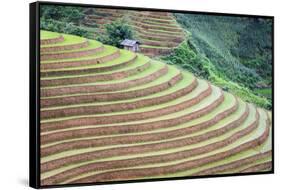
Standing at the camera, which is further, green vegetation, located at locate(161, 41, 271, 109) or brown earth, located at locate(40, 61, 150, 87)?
green vegetation, located at locate(161, 41, 271, 109)

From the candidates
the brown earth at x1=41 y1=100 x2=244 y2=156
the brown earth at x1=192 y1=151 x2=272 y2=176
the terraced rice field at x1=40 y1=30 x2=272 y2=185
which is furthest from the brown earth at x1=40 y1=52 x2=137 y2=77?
the brown earth at x1=192 y1=151 x2=272 y2=176

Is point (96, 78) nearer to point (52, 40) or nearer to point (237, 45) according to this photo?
point (52, 40)

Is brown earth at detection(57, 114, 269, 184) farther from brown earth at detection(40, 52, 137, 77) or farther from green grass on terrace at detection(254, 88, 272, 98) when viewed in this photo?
brown earth at detection(40, 52, 137, 77)

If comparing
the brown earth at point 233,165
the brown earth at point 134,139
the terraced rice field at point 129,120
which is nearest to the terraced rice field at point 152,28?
the terraced rice field at point 129,120

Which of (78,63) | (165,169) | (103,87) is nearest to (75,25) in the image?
(78,63)

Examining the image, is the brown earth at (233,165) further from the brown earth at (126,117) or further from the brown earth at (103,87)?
the brown earth at (103,87)

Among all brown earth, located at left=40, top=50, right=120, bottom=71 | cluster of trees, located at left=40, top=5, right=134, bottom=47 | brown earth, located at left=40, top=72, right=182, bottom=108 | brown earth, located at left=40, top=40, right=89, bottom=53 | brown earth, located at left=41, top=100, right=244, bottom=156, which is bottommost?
brown earth, located at left=41, top=100, right=244, bottom=156
